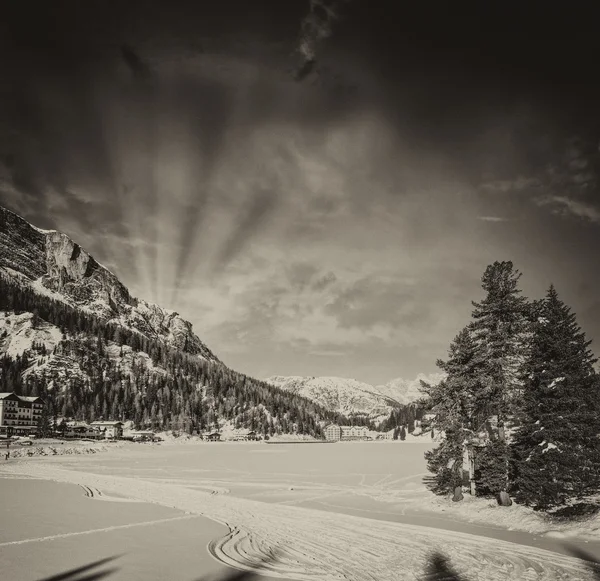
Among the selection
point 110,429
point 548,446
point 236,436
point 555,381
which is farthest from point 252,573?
point 236,436

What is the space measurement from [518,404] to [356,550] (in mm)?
14076

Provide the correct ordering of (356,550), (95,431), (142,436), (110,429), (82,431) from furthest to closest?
(110,429) < (142,436) < (95,431) < (82,431) < (356,550)

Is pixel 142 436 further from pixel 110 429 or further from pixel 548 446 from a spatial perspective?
pixel 548 446

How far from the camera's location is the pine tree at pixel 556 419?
20828 millimetres

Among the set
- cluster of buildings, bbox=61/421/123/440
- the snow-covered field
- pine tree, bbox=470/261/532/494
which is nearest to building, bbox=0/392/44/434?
cluster of buildings, bbox=61/421/123/440

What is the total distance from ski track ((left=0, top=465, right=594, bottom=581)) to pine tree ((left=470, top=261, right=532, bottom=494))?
7.51m

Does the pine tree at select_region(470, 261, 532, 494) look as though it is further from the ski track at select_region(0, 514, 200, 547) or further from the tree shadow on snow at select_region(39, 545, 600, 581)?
the ski track at select_region(0, 514, 200, 547)

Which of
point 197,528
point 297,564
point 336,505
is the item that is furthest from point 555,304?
point 197,528

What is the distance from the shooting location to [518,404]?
2455 centimetres

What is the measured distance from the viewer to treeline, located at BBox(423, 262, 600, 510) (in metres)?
21.2

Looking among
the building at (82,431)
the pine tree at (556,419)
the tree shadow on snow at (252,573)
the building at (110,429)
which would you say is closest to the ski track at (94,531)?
the tree shadow on snow at (252,573)

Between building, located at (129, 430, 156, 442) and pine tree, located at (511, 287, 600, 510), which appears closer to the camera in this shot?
pine tree, located at (511, 287, 600, 510)

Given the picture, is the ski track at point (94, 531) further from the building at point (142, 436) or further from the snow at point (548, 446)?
the building at point (142, 436)

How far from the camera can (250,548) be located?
15.4 metres
